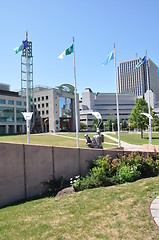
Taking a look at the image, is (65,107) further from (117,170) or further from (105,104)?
(117,170)

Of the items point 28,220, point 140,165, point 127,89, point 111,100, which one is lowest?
point 28,220

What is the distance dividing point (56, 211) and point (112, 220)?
2024 mm

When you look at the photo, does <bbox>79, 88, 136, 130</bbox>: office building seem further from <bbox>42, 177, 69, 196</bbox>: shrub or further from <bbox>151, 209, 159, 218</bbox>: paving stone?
<bbox>151, 209, 159, 218</bbox>: paving stone

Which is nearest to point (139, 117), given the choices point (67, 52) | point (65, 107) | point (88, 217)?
point (67, 52)

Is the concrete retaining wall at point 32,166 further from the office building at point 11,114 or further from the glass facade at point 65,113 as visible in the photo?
the glass facade at point 65,113

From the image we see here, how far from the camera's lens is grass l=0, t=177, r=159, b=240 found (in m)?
5.48

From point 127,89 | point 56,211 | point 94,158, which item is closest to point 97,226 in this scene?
point 56,211

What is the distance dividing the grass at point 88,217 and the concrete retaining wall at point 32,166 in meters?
1.17

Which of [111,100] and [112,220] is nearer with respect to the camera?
[112,220]

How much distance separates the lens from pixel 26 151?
33.0 ft

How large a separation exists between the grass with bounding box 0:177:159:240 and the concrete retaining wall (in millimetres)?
1170

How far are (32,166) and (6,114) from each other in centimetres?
7473

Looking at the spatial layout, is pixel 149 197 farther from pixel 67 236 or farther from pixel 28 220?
pixel 28 220

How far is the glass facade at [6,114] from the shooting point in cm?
7909
